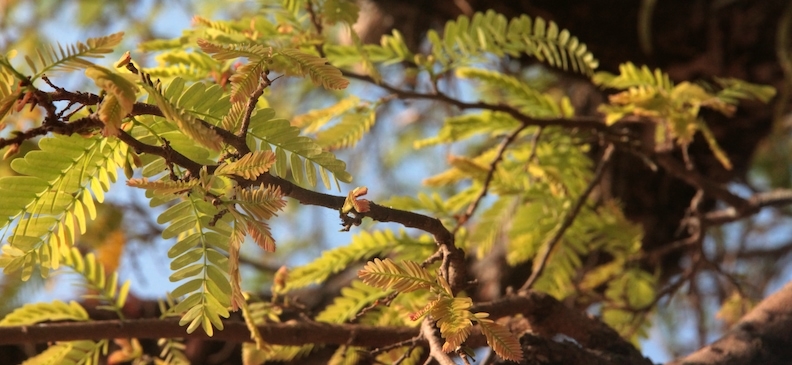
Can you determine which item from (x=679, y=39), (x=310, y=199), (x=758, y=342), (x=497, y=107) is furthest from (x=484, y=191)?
(x=679, y=39)

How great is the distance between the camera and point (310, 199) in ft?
1.52

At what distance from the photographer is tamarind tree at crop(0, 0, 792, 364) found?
454 mm

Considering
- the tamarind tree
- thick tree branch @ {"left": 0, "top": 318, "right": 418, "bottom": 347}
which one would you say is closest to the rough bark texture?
the tamarind tree

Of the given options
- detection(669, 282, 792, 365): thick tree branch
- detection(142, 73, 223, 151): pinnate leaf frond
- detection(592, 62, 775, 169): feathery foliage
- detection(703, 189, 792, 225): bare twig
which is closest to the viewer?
detection(142, 73, 223, 151): pinnate leaf frond

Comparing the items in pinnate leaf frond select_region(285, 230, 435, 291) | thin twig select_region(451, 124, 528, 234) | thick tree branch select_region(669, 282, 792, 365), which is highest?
thin twig select_region(451, 124, 528, 234)

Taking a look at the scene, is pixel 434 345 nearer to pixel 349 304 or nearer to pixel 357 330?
pixel 357 330

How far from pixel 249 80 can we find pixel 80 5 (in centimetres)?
170

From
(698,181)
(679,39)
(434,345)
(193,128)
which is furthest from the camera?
(679,39)

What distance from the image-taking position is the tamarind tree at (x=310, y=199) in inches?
17.9

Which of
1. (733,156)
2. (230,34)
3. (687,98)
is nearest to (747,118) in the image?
(733,156)

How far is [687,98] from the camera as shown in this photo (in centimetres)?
90

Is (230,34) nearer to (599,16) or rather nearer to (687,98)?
(687,98)

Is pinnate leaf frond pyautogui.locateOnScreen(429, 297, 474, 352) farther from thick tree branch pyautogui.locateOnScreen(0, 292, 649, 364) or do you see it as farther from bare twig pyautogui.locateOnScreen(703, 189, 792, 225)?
bare twig pyautogui.locateOnScreen(703, 189, 792, 225)

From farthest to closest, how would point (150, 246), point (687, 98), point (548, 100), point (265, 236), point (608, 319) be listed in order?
point (150, 246)
point (608, 319)
point (548, 100)
point (687, 98)
point (265, 236)
